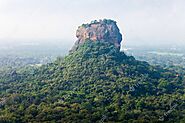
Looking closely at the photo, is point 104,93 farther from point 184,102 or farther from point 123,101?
point 184,102

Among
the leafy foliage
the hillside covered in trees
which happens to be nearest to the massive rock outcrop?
the hillside covered in trees

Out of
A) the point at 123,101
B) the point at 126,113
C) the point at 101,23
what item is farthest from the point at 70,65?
the point at 126,113

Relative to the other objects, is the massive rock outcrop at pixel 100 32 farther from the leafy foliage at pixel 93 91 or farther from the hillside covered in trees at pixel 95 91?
the leafy foliage at pixel 93 91

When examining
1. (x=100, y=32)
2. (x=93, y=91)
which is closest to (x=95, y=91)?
(x=93, y=91)

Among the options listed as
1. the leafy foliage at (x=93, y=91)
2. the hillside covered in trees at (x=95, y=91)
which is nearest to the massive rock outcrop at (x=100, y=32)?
the hillside covered in trees at (x=95, y=91)

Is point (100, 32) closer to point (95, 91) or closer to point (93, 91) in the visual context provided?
point (93, 91)

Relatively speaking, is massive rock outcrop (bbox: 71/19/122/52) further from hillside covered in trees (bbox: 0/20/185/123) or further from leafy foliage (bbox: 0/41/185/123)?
leafy foliage (bbox: 0/41/185/123)
